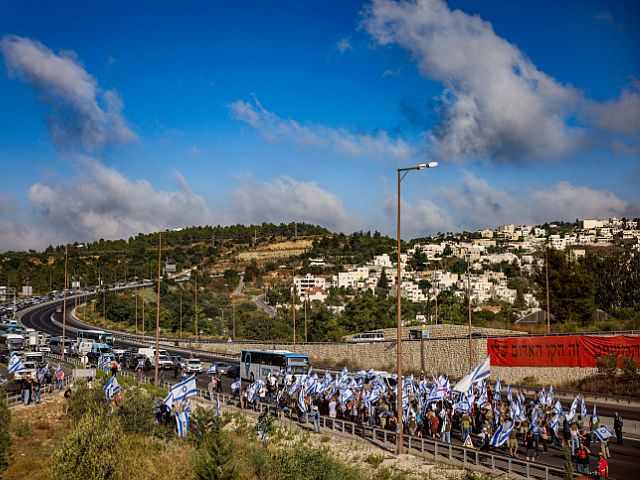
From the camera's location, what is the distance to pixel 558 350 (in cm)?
4516

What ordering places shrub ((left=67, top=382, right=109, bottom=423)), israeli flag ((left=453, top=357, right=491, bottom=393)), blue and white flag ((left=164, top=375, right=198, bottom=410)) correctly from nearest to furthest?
israeli flag ((left=453, top=357, right=491, bottom=393)) < blue and white flag ((left=164, top=375, right=198, bottom=410)) < shrub ((left=67, top=382, right=109, bottom=423))

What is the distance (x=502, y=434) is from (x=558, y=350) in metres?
24.8

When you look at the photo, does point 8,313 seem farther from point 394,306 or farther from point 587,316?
point 587,316

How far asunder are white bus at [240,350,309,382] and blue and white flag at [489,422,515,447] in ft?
69.7

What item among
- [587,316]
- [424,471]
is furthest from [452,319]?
[424,471]

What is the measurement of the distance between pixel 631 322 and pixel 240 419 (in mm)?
40415

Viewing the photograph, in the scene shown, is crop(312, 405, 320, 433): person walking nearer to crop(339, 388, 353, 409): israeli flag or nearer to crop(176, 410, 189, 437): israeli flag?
Answer: crop(339, 388, 353, 409): israeli flag

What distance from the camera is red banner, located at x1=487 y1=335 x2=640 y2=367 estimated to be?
4197 centimetres

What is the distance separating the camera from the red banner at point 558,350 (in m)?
42.0

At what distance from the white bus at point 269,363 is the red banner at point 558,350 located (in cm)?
1481

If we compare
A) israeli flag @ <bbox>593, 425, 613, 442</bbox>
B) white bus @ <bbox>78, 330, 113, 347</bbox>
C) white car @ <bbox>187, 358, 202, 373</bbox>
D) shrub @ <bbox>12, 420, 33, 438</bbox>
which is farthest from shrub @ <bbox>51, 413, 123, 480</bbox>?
white bus @ <bbox>78, 330, 113, 347</bbox>

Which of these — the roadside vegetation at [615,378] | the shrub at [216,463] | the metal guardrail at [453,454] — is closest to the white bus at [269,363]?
the metal guardrail at [453,454]

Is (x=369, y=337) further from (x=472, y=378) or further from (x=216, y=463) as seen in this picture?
(x=216, y=463)

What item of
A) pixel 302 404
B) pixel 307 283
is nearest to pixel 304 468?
pixel 302 404
